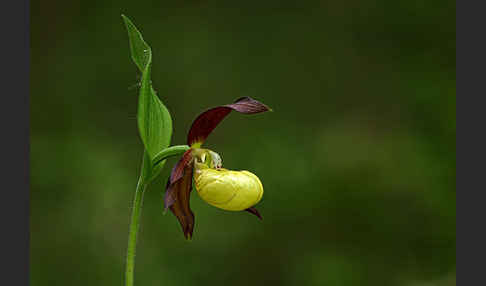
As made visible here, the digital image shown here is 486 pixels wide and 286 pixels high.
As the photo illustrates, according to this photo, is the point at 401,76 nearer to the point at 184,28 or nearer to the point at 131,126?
the point at 184,28

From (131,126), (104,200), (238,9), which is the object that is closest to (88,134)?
(131,126)

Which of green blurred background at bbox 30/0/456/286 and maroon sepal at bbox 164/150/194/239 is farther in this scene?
green blurred background at bbox 30/0/456/286

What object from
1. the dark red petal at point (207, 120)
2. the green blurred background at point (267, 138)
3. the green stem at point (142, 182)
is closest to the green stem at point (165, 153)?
the green stem at point (142, 182)

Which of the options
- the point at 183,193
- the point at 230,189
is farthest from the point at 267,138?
the point at 230,189

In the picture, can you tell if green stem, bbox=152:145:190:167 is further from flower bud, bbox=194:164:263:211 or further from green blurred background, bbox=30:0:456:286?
green blurred background, bbox=30:0:456:286

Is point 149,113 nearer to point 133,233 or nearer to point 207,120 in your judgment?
point 207,120

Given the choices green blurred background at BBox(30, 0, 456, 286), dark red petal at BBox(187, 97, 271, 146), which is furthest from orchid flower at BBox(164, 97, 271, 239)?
green blurred background at BBox(30, 0, 456, 286)

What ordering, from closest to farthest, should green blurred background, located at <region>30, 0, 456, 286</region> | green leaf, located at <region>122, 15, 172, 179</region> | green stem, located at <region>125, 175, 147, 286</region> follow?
green leaf, located at <region>122, 15, 172, 179</region> → green stem, located at <region>125, 175, 147, 286</region> → green blurred background, located at <region>30, 0, 456, 286</region>
